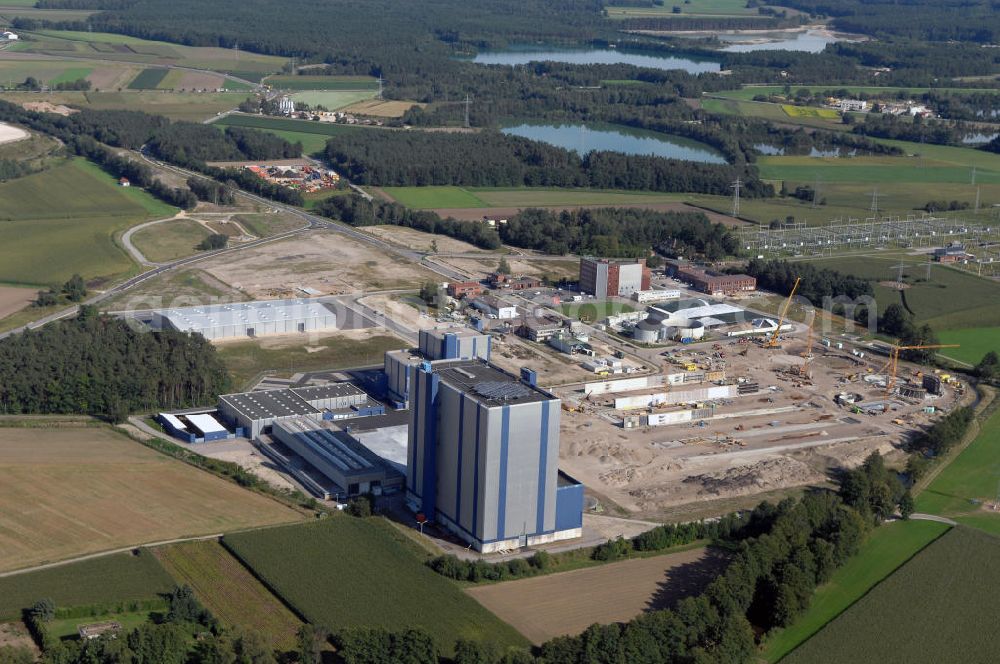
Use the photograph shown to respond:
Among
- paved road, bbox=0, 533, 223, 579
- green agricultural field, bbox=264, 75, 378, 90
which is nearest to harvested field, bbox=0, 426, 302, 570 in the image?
paved road, bbox=0, 533, 223, 579

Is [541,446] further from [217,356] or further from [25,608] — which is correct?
[217,356]

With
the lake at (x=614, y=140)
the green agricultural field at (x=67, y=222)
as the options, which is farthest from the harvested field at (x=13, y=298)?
the lake at (x=614, y=140)

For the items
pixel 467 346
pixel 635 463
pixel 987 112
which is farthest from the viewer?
pixel 987 112

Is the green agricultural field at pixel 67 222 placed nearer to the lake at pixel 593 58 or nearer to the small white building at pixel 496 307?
the small white building at pixel 496 307

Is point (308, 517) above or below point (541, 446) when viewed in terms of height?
below

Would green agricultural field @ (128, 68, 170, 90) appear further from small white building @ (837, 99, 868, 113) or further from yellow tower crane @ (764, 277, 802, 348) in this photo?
yellow tower crane @ (764, 277, 802, 348)

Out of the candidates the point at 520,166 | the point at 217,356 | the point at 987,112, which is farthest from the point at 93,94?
the point at 987,112
